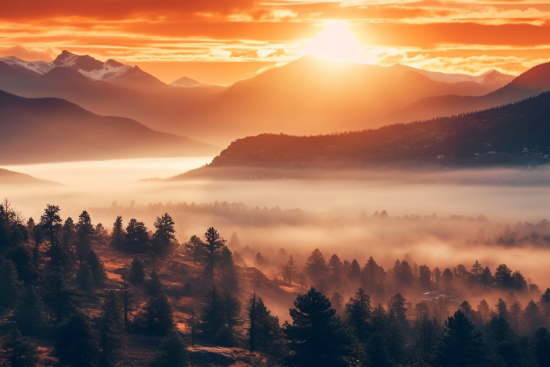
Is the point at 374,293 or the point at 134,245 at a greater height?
the point at 134,245

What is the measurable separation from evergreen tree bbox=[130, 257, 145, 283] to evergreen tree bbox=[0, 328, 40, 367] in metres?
50.8

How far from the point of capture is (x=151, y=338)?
327 feet

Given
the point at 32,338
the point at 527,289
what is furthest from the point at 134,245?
the point at 527,289

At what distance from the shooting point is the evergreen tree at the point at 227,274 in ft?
488

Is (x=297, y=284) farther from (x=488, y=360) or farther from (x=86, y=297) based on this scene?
(x=488, y=360)

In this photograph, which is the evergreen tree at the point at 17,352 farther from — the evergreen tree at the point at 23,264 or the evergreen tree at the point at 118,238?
the evergreen tree at the point at 118,238

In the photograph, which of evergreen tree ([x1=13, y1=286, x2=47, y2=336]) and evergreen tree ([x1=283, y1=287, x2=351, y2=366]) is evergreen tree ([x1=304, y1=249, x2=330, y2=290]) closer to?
evergreen tree ([x1=13, y1=286, x2=47, y2=336])

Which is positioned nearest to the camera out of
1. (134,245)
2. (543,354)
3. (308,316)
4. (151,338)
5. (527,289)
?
(308,316)

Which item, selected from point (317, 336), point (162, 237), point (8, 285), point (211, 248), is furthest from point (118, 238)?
point (317, 336)

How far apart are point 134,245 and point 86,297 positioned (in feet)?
132

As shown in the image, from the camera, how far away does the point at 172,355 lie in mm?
85375

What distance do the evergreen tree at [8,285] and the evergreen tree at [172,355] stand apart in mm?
26354

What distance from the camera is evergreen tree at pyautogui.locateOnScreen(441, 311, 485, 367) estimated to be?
87.8 meters

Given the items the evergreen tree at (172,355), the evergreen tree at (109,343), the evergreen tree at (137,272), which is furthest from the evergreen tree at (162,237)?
the evergreen tree at (172,355)
